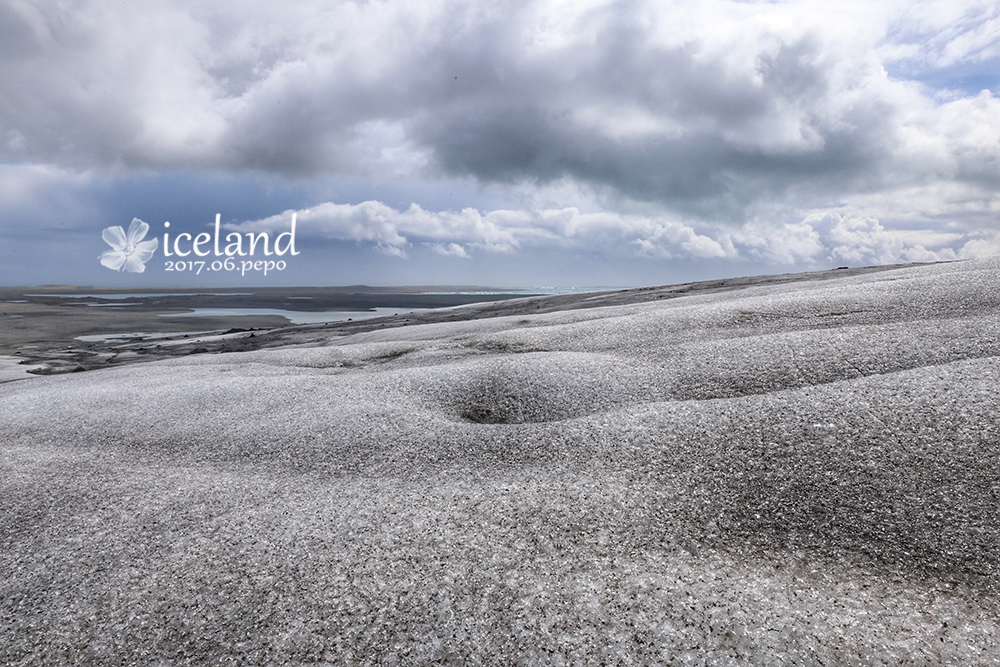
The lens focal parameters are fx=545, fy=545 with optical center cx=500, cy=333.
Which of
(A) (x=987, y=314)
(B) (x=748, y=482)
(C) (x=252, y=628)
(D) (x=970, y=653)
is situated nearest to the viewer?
(D) (x=970, y=653)

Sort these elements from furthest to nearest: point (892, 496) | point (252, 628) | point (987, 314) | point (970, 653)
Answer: point (987, 314)
point (892, 496)
point (252, 628)
point (970, 653)

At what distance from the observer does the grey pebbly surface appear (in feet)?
8.72

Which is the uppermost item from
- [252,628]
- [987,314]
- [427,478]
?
[987,314]

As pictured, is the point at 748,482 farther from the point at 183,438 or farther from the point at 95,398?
the point at 95,398

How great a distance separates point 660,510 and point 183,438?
4.70 m

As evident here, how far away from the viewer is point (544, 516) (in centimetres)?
354

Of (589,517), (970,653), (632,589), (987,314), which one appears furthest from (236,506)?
(987,314)

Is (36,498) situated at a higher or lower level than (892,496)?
lower

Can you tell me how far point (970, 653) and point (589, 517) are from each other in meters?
1.88

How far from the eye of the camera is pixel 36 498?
4215 millimetres

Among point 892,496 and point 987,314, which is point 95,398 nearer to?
point 892,496

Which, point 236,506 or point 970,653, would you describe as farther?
point 236,506

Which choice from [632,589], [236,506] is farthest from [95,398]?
[632,589]

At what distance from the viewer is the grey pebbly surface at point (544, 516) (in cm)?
266
